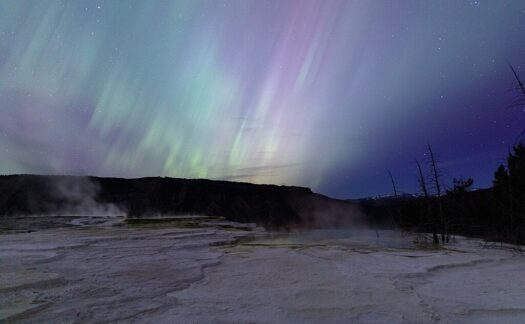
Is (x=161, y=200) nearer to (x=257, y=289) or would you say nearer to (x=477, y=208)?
(x=477, y=208)

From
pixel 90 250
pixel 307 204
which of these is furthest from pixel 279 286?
pixel 307 204

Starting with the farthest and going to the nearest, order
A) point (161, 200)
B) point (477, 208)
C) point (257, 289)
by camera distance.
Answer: point (161, 200), point (477, 208), point (257, 289)

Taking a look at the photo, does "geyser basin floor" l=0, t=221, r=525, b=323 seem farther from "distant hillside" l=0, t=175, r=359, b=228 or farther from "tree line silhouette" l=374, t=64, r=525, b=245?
"distant hillside" l=0, t=175, r=359, b=228

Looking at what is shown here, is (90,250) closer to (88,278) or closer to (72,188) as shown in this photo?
(88,278)

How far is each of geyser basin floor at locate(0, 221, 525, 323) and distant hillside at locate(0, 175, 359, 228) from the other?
48037 mm

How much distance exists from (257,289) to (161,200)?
6865 cm

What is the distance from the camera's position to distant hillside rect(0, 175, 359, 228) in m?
62.2

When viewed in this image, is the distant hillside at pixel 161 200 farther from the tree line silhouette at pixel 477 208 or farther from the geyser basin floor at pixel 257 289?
the geyser basin floor at pixel 257 289

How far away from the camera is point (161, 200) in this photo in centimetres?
7169

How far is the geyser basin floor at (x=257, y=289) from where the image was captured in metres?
4.87

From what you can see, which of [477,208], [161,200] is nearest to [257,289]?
[477,208]

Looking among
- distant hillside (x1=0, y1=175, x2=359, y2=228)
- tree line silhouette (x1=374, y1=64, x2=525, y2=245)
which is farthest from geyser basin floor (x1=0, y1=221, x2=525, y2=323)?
distant hillside (x1=0, y1=175, x2=359, y2=228)

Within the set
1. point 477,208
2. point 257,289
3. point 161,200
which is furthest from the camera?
point 161,200

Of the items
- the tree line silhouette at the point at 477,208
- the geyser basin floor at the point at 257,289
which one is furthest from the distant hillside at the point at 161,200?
the geyser basin floor at the point at 257,289
